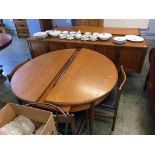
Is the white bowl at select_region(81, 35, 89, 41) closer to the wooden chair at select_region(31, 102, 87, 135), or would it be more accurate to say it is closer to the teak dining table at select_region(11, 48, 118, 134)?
the teak dining table at select_region(11, 48, 118, 134)

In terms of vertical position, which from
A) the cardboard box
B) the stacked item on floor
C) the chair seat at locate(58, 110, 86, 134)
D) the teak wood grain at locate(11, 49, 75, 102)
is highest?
the teak wood grain at locate(11, 49, 75, 102)

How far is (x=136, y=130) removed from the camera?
174cm

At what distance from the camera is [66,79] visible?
5.00 feet

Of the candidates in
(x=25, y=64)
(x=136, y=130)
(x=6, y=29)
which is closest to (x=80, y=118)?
(x=136, y=130)


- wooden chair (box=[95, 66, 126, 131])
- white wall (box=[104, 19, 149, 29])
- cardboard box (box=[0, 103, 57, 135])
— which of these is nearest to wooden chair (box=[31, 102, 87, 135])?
cardboard box (box=[0, 103, 57, 135])

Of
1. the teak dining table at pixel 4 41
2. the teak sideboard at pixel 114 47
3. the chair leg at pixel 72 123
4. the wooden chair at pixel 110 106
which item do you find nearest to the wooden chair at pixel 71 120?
the chair leg at pixel 72 123

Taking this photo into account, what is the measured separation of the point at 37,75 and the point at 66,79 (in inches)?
13.2

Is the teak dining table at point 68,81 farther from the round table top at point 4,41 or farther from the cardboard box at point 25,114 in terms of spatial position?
the round table top at point 4,41

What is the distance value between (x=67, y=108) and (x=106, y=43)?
4.60ft

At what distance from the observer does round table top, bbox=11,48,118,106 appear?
1.30 m

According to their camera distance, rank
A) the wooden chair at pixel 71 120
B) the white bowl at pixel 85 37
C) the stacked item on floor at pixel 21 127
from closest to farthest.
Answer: the stacked item on floor at pixel 21 127 → the wooden chair at pixel 71 120 → the white bowl at pixel 85 37

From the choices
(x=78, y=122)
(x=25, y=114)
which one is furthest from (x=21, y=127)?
(x=78, y=122)

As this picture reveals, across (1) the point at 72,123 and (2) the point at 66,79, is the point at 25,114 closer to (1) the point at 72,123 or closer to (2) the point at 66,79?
(1) the point at 72,123

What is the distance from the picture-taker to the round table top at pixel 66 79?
1301mm
